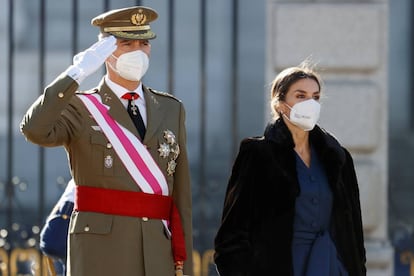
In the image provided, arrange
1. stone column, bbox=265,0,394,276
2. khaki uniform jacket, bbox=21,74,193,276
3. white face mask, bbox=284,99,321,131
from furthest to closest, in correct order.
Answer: stone column, bbox=265,0,394,276, white face mask, bbox=284,99,321,131, khaki uniform jacket, bbox=21,74,193,276

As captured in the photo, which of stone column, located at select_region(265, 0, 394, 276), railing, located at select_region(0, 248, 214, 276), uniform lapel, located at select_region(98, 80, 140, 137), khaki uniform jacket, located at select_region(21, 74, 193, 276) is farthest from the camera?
railing, located at select_region(0, 248, 214, 276)

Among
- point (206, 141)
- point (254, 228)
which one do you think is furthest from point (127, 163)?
point (206, 141)

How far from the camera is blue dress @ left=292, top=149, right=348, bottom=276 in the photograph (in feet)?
14.4

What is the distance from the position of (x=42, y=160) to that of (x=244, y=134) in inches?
47.5

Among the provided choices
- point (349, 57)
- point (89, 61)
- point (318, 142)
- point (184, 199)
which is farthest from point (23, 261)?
point (89, 61)

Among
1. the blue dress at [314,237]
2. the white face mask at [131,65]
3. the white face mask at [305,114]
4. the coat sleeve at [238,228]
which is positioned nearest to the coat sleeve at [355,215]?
the blue dress at [314,237]

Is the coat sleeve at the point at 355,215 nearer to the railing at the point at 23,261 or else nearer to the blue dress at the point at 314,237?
the blue dress at the point at 314,237

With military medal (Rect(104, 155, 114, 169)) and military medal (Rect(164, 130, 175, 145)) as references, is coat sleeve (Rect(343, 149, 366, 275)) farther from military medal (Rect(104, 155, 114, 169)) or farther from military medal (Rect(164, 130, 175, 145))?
military medal (Rect(104, 155, 114, 169))

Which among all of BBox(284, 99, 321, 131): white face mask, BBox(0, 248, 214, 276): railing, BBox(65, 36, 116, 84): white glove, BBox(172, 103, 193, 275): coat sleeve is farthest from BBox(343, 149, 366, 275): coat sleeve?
BBox(0, 248, 214, 276): railing

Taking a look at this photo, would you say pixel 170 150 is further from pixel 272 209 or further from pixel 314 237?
pixel 314 237

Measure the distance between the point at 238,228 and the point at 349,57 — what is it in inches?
109

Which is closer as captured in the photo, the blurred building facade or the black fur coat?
the black fur coat

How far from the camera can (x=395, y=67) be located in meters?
7.37

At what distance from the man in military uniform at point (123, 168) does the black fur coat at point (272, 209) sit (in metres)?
0.17
